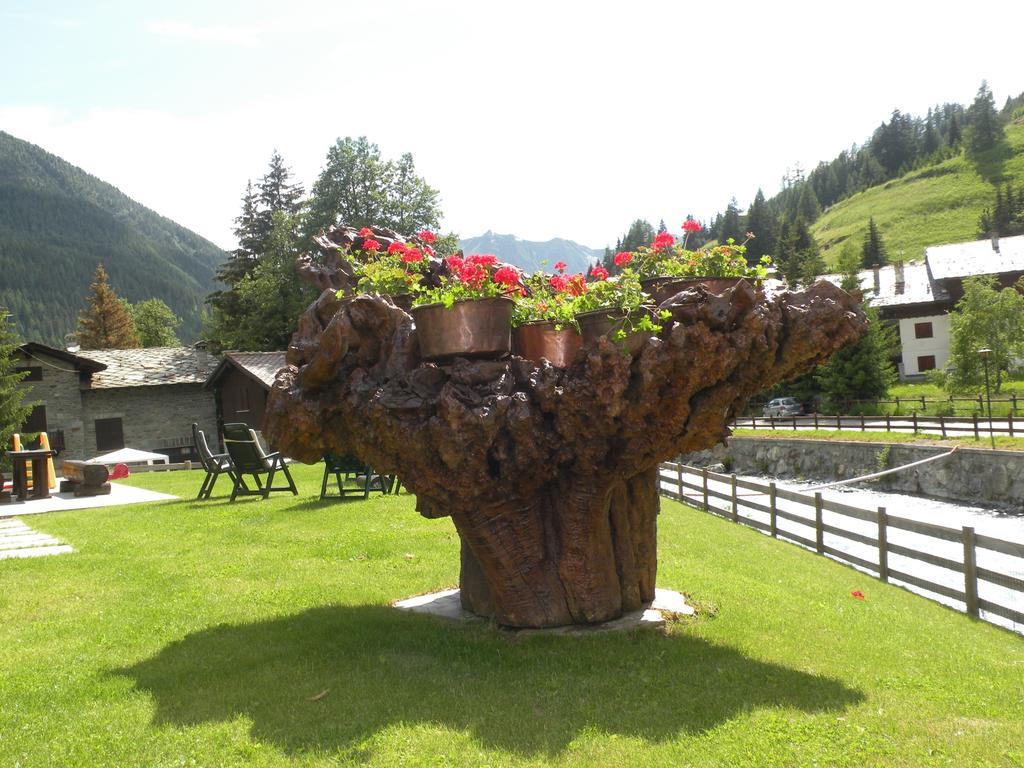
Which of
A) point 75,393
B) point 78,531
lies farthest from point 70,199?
point 78,531

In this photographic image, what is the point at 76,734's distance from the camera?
4.49 m

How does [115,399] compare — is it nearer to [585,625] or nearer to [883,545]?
[883,545]

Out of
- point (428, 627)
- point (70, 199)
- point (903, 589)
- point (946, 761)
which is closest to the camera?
point (946, 761)

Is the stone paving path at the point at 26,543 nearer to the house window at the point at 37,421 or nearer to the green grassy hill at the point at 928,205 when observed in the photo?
the house window at the point at 37,421

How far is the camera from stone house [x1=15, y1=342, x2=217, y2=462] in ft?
106

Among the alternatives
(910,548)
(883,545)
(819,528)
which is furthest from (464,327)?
(819,528)

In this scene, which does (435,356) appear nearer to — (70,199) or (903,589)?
(903,589)

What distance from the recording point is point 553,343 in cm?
592

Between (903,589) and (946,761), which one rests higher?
(946,761)

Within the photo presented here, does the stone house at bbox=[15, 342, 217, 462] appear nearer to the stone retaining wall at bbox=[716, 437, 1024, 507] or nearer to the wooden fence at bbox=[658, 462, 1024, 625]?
the stone retaining wall at bbox=[716, 437, 1024, 507]

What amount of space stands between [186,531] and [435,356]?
22.0ft

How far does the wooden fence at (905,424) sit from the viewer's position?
78.3 ft

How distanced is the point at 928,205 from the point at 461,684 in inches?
4579

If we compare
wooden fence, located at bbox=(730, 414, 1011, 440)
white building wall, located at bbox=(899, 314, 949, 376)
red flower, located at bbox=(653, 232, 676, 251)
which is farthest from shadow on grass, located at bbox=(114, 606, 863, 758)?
white building wall, located at bbox=(899, 314, 949, 376)
